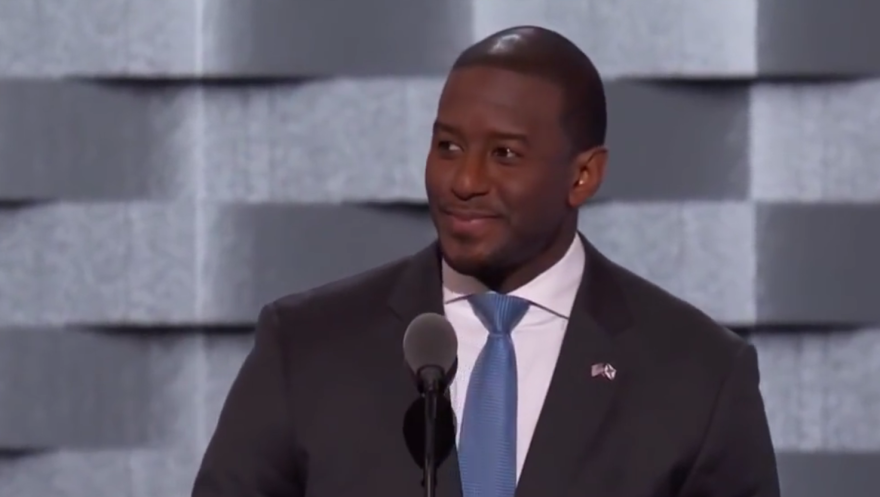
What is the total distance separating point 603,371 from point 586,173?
18 cm

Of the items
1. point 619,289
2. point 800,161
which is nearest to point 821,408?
point 800,161

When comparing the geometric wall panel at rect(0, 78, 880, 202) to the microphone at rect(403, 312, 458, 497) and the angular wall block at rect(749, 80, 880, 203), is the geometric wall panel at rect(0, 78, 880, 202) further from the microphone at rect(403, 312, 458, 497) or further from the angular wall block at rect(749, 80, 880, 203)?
the microphone at rect(403, 312, 458, 497)

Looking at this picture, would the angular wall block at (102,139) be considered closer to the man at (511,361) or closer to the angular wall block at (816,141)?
the man at (511,361)

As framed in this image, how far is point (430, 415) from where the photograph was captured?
1079 mm

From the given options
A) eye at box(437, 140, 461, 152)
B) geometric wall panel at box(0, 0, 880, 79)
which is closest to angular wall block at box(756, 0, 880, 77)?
geometric wall panel at box(0, 0, 880, 79)

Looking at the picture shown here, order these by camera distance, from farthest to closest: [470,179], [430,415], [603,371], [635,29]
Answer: [635,29], [603,371], [470,179], [430,415]

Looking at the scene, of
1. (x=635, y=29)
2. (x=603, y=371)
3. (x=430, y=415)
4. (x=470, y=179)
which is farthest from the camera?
(x=635, y=29)

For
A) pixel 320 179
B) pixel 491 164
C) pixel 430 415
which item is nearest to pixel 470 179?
pixel 491 164

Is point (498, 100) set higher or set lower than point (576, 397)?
higher

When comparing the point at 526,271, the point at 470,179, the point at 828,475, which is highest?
the point at 470,179

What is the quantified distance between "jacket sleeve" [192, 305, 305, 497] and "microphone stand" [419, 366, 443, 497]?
0.91 ft

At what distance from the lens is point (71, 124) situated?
185 cm

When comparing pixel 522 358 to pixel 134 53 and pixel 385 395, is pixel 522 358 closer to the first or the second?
pixel 385 395

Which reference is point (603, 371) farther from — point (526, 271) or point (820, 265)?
point (820, 265)
